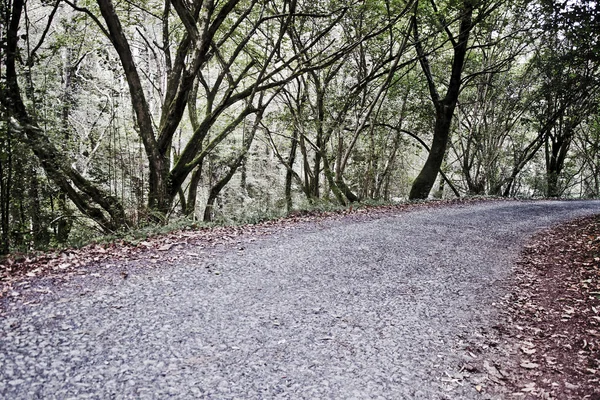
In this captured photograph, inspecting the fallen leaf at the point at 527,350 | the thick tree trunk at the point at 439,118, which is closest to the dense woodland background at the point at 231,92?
the thick tree trunk at the point at 439,118

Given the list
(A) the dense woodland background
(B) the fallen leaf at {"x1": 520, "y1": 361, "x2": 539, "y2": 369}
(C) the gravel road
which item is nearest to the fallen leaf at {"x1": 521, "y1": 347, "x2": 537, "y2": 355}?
(B) the fallen leaf at {"x1": 520, "y1": 361, "x2": 539, "y2": 369}

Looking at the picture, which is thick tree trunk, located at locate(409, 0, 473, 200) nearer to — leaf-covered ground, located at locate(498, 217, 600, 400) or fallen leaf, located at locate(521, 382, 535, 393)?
leaf-covered ground, located at locate(498, 217, 600, 400)

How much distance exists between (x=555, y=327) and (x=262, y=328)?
286 cm

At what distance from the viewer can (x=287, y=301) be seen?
3.82 m

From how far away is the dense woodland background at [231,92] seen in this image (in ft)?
22.5

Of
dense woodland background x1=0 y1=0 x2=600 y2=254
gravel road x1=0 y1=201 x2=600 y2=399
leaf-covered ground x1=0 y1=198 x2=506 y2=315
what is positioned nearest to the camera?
gravel road x1=0 y1=201 x2=600 y2=399

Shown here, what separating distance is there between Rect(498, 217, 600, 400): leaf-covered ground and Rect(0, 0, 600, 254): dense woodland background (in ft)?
14.7

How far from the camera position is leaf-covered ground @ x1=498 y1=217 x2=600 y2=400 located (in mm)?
2736

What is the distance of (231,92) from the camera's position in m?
9.12

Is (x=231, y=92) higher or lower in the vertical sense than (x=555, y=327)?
higher

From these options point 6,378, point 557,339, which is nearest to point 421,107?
point 557,339

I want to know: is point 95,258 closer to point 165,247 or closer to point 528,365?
point 165,247

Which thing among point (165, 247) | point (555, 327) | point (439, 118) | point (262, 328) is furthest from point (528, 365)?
point (439, 118)

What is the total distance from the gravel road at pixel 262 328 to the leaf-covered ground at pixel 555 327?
294 millimetres
